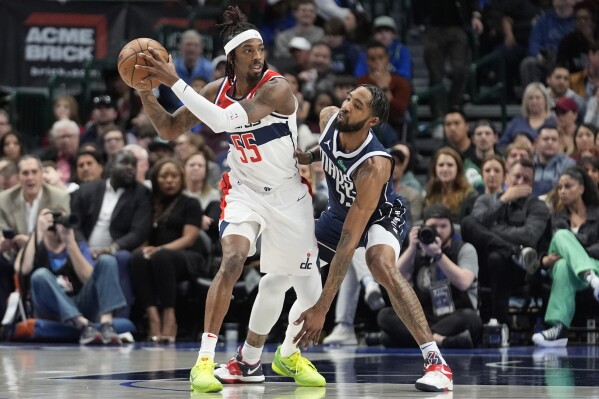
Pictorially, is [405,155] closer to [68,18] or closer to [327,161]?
[327,161]

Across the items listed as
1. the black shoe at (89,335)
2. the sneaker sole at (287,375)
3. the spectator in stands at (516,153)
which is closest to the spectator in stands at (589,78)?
the spectator in stands at (516,153)

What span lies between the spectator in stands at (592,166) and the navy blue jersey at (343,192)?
439 centimetres

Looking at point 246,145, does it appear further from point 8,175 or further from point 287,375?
point 8,175

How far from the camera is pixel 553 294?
11086mm

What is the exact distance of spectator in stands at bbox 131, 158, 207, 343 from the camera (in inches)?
469

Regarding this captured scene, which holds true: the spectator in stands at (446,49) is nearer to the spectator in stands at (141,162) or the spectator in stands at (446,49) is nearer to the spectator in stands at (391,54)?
the spectator in stands at (391,54)

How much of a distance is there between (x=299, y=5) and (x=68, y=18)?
125 inches

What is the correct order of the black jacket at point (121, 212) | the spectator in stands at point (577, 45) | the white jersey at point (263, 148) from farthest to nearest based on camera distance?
the spectator in stands at point (577, 45) → the black jacket at point (121, 212) → the white jersey at point (263, 148)

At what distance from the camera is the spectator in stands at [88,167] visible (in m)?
13.1

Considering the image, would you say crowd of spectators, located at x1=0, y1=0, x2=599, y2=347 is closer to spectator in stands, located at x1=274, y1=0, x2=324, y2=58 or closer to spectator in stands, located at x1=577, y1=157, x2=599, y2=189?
spectator in stands, located at x1=577, y1=157, x2=599, y2=189

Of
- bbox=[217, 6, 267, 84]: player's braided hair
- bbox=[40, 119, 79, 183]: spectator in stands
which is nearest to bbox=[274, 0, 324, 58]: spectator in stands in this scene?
bbox=[40, 119, 79, 183]: spectator in stands

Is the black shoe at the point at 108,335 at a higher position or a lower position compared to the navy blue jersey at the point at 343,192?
lower

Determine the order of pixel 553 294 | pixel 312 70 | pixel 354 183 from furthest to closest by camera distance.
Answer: pixel 312 70
pixel 553 294
pixel 354 183

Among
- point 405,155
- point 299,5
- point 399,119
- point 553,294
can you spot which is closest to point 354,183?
point 553,294
